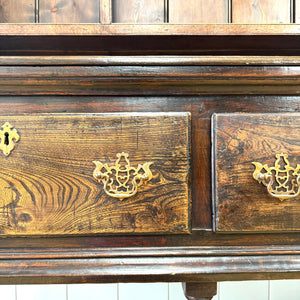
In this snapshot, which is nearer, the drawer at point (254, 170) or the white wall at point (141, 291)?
the drawer at point (254, 170)

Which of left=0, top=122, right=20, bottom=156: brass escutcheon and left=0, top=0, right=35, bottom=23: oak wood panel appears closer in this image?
left=0, top=122, right=20, bottom=156: brass escutcheon

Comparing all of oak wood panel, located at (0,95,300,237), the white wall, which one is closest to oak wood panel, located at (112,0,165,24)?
oak wood panel, located at (0,95,300,237)

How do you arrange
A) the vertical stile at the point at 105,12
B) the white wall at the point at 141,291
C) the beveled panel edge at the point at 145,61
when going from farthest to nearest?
the white wall at the point at 141,291, the vertical stile at the point at 105,12, the beveled panel edge at the point at 145,61

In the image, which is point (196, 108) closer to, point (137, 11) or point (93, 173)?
point (93, 173)

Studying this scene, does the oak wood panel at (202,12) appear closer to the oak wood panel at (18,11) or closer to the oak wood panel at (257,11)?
the oak wood panel at (257,11)

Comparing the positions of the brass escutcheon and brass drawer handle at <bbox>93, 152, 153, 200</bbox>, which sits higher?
the brass escutcheon

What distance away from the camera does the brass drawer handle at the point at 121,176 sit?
15.0 inches

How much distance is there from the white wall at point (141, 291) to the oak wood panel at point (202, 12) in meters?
0.68

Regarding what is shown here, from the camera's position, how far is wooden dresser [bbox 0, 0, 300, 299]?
0.38 m

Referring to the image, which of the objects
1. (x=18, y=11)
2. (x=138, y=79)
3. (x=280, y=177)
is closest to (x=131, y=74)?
(x=138, y=79)

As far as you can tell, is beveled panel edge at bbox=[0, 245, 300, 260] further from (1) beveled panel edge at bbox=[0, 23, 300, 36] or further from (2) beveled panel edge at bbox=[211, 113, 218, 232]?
(1) beveled panel edge at bbox=[0, 23, 300, 36]

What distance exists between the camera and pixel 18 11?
1.87ft

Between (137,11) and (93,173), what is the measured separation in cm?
38

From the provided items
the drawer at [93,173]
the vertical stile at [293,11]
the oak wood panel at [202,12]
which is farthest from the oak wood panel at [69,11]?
the vertical stile at [293,11]
